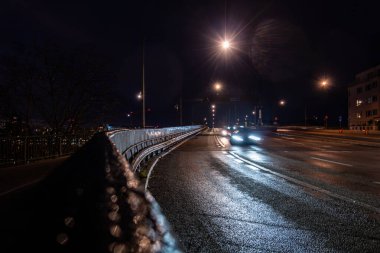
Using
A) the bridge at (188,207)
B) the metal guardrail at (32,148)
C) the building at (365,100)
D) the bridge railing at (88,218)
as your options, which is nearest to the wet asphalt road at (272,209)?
the bridge at (188,207)

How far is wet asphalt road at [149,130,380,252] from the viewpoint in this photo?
5195 millimetres

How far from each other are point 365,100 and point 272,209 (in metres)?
85.8

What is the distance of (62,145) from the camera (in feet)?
61.6

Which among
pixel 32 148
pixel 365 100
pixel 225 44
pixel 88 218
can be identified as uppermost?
pixel 225 44

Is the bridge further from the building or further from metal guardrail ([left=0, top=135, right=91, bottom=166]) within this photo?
the building

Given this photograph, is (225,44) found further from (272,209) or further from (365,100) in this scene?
(365,100)

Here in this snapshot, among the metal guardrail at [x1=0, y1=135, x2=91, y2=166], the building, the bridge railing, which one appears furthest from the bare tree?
the building

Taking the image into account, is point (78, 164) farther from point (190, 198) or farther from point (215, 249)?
point (190, 198)

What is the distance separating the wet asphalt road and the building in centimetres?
6645

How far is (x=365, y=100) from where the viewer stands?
277 feet

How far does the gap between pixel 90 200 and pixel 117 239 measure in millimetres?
309

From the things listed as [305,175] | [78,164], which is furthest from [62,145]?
[78,164]

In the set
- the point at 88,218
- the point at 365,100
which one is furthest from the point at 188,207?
the point at 365,100

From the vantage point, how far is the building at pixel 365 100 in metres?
78.1
